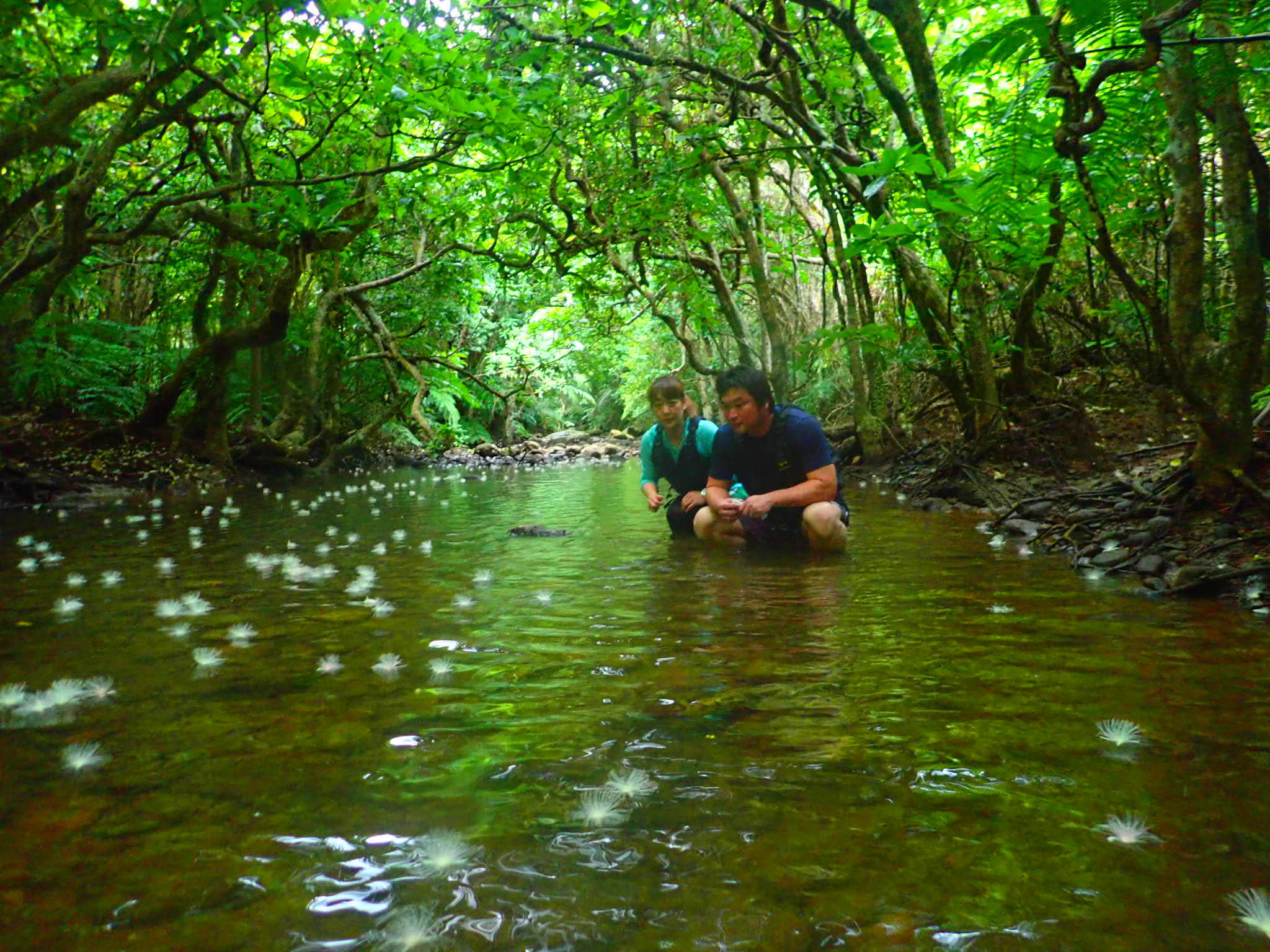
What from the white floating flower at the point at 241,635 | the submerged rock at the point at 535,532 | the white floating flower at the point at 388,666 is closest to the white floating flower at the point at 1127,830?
the white floating flower at the point at 388,666

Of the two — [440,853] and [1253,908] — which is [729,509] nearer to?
[440,853]

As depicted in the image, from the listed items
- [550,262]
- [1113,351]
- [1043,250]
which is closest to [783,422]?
[1043,250]

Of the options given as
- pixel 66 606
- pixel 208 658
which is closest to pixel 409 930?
pixel 208 658

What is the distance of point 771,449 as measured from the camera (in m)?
6.04

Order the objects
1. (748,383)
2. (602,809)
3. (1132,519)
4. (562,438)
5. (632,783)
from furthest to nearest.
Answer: (562,438) < (748,383) < (1132,519) < (632,783) < (602,809)

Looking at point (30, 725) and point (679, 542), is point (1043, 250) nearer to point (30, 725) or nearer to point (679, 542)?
point (679, 542)

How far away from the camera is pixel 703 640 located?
3.59m

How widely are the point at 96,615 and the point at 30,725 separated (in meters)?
1.85

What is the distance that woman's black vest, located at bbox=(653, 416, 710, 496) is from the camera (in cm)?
698

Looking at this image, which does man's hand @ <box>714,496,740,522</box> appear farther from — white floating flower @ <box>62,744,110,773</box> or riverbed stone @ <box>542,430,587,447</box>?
riverbed stone @ <box>542,430,587,447</box>

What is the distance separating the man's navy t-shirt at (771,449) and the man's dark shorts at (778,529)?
0.25 m

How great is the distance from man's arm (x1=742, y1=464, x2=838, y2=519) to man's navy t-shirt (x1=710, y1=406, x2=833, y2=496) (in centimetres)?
8

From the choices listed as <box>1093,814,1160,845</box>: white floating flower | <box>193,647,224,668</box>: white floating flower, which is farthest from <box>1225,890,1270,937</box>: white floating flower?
<box>193,647,224,668</box>: white floating flower

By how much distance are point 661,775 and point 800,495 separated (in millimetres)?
3863
